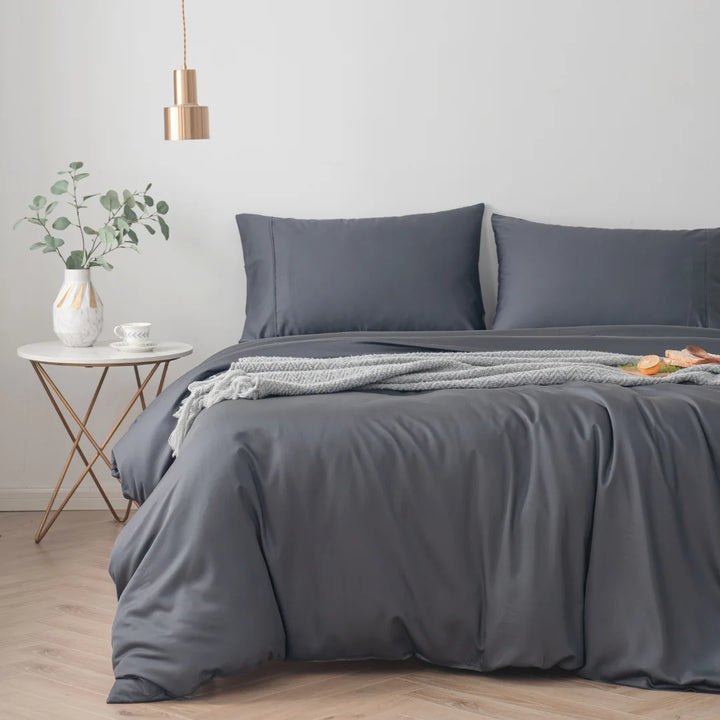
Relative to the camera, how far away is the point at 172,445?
9.02 feet

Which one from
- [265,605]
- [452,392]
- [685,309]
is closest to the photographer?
[265,605]

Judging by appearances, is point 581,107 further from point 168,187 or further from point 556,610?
point 556,610

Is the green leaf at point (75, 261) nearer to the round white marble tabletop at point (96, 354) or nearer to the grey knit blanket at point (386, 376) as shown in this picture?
the round white marble tabletop at point (96, 354)

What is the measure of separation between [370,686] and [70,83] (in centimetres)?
275

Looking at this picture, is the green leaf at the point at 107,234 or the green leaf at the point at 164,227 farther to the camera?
the green leaf at the point at 164,227

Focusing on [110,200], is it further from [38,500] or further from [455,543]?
[455,543]

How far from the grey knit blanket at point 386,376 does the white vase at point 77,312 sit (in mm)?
1025

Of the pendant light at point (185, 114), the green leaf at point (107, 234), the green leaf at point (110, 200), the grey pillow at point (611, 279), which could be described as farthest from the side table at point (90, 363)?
the grey pillow at point (611, 279)

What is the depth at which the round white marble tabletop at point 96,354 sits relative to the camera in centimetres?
349

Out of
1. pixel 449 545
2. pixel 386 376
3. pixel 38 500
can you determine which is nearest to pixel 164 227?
pixel 38 500

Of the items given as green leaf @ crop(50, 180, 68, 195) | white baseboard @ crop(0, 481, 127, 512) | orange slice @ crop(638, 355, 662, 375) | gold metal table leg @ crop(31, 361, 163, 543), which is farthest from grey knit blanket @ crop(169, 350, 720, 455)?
white baseboard @ crop(0, 481, 127, 512)

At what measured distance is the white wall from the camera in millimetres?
4090

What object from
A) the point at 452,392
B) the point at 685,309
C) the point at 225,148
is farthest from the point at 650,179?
the point at 452,392

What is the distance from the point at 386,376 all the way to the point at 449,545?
50 centimetres
